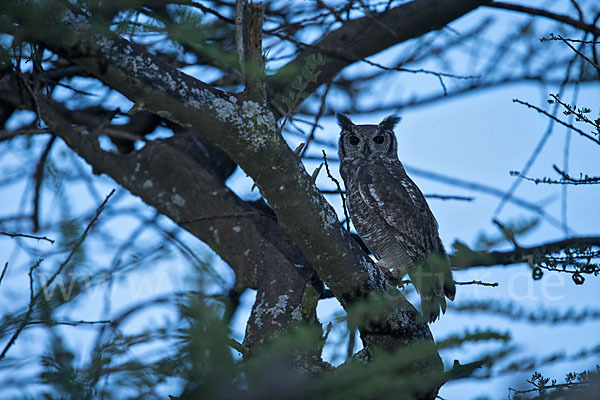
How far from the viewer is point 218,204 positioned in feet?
11.6

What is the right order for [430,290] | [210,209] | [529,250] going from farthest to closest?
[210,209] → [529,250] → [430,290]

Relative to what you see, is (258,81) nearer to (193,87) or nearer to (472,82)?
(193,87)

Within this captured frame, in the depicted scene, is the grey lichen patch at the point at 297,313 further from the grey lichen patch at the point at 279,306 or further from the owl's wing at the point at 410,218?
the owl's wing at the point at 410,218

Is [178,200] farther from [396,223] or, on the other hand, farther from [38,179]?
[396,223]

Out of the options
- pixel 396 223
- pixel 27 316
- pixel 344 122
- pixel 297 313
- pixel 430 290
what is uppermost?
pixel 344 122

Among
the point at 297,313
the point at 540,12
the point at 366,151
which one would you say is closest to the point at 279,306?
the point at 297,313

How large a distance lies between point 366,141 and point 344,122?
0.32 meters

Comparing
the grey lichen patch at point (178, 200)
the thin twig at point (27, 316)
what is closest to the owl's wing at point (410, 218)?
the grey lichen patch at point (178, 200)

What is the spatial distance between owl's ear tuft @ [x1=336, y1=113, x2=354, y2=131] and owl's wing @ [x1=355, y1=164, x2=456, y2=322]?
26.4 inches

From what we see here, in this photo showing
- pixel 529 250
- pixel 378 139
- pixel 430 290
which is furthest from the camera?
pixel 378 139

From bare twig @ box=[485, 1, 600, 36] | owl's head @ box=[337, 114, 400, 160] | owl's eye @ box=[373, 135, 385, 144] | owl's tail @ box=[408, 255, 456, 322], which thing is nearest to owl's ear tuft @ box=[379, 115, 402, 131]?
owl's head @ box=[337, 114, 400, 160]

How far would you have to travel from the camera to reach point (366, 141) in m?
4.40

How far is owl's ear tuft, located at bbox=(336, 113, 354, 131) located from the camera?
15.0ft

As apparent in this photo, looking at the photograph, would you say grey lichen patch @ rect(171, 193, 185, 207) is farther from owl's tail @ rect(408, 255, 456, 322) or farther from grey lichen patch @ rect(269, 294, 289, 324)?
owl's tail @ rect(408, 255, 456, 322)
